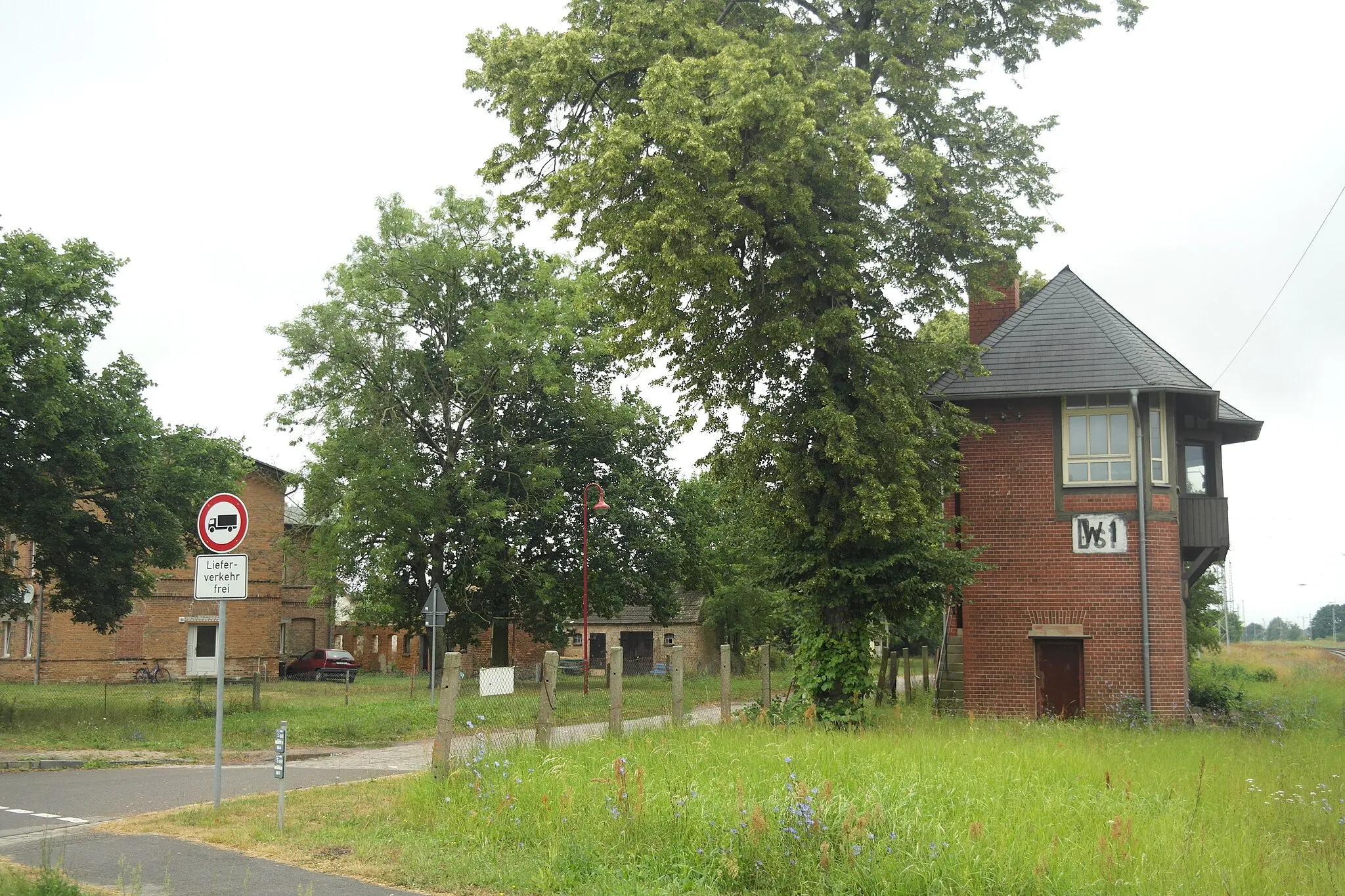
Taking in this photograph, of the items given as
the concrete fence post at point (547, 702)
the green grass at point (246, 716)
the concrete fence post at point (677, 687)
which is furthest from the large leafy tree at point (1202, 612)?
the concrete fence post at point (547, 702)

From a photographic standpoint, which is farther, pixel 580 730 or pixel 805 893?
pixel 580 730

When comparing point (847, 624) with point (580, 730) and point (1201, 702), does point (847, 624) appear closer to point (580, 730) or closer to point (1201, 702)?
point (580, 730)

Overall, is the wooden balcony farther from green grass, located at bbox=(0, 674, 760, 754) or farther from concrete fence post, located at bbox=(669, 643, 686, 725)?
concrete fence post, located at bbox=(669, 643, 686, 725)

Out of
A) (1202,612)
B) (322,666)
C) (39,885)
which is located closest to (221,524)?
(39,885)

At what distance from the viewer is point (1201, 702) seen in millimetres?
24422

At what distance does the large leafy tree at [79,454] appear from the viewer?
21297 millimetres

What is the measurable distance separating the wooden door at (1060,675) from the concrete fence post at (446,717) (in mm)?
14695

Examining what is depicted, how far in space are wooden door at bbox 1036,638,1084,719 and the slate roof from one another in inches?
201

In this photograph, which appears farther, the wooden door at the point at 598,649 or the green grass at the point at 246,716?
the wooden door at the point at 598,649

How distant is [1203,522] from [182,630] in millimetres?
38937

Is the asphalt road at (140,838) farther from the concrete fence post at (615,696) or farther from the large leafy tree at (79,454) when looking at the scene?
the large leafy tree at (79,454)

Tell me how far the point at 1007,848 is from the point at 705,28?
1471 cm

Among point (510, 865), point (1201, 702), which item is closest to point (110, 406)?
point (510, 865)

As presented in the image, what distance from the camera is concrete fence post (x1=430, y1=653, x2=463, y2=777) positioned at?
11344mm
